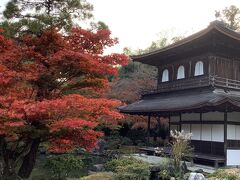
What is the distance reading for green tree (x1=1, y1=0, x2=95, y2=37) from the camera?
1088 centimetres

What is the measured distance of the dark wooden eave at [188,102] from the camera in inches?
627

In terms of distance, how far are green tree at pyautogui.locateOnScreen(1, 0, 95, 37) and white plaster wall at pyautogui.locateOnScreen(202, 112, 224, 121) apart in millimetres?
9567

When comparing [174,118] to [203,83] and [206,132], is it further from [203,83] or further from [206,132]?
[206,132]

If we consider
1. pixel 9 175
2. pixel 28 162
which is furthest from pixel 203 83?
pixel 9 175

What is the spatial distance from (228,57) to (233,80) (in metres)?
1.55

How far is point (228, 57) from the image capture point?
20.8 meters

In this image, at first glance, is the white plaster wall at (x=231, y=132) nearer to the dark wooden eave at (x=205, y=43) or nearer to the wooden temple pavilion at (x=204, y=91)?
the wooden temple pavilion at (x=204, y=91)

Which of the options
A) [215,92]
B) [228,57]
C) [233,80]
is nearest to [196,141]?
[215,92]

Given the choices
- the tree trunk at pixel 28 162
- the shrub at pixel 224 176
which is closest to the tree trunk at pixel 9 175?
the tree trunk at pixel 28 162

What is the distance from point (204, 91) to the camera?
64.3 feet

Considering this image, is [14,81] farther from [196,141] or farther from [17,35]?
[196,141]

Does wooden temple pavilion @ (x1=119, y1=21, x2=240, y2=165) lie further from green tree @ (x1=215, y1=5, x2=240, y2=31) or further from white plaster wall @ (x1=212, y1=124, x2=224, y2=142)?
green tree @ (x1=215, y1=5, x2=240, y2=31)

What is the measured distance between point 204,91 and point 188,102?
1.66 meters

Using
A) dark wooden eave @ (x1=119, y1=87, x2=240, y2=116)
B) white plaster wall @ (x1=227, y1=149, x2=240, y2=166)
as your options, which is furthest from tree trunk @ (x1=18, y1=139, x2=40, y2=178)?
white plaster wall @ (x1=227, y1=149, x2=240, y2=166)
